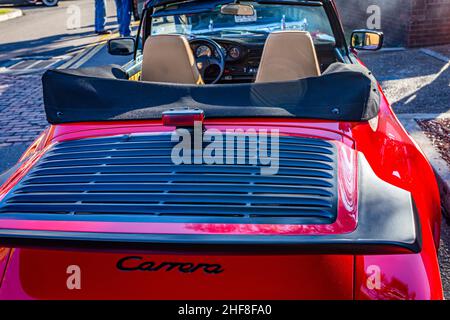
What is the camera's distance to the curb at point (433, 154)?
408 cm

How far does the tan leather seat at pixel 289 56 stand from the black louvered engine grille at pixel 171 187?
967 mm

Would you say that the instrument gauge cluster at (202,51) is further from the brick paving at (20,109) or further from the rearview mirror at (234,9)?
the brick paving at (20,109)

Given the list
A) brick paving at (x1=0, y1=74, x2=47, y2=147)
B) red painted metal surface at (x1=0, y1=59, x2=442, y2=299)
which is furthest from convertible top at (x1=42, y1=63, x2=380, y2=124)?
brick paving at (x1=0, y1=74, x2=47, y2=147)

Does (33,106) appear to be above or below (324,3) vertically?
below

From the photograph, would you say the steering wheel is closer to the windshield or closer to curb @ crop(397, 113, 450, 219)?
the windshield

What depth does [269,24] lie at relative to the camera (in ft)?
17.5

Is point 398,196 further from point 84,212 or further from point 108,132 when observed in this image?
point 108,132

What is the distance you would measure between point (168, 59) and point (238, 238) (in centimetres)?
201

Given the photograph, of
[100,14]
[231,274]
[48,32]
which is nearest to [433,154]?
[231,274]

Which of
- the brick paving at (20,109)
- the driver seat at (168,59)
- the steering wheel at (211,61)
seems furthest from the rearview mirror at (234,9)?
the brick paving at (20,109)

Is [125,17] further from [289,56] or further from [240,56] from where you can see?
[289,56]

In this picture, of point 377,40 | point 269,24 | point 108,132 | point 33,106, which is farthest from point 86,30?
point 108,132

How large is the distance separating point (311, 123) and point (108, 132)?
0.97m
